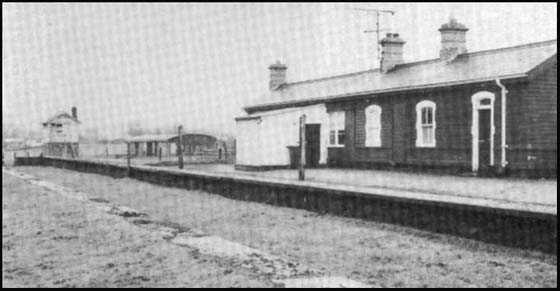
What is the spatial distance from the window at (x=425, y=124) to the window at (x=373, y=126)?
6.88 feet

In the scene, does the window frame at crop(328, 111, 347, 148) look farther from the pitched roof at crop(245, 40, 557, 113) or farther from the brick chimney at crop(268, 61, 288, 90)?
the brick chimney at crop(268, 61, 288, 90)

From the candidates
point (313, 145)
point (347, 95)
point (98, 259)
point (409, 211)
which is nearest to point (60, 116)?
point (313, 145)

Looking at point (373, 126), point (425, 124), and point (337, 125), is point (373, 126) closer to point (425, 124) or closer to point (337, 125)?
point (337, 125)

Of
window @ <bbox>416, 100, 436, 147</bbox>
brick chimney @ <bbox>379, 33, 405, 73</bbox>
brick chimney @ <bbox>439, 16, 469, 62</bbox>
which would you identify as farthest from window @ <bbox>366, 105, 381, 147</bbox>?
brick chimney @ <bbox>439, 16, 469, 62</bbox>

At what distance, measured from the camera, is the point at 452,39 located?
21031 millimetres

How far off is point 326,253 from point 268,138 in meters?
16.0

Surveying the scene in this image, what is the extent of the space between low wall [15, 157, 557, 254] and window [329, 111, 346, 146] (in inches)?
345

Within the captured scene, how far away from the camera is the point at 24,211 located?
12.0 metres

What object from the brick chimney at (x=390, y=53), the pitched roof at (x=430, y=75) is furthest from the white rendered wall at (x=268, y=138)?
the brick chimney at (x=390, y=53)

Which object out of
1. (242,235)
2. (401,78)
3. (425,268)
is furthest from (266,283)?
(401,78)

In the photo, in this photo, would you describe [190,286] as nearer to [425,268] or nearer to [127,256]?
[127,256]

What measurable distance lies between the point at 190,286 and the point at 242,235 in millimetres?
3537

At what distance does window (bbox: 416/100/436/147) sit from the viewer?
19.6m

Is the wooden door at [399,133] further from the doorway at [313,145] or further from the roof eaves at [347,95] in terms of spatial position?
the doorway at [313,145]
